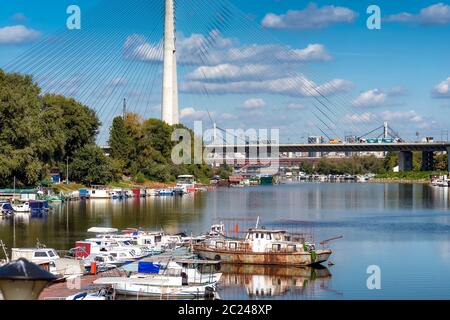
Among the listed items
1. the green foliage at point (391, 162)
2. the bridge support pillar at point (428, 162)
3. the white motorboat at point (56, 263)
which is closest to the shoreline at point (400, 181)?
the bridge support pillar at point (428, 162)

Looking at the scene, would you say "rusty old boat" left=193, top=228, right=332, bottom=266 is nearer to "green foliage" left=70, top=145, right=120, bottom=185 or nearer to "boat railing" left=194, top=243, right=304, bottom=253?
"boat railing" left=194, top=243, right=304, bottom=253

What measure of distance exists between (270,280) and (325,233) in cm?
1324

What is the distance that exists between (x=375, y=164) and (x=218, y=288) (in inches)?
5614

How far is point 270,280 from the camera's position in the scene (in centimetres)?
2452

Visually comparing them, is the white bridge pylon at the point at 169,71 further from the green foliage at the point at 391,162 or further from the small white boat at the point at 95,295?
the green foliage at the point at 391,162

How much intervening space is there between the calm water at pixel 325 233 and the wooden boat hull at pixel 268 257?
50cm

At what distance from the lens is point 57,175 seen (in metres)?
69.2

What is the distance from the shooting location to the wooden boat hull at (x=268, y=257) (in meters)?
26.8

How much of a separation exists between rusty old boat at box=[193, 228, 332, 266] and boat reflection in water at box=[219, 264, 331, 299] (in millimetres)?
291

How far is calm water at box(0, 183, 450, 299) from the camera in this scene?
2286cm

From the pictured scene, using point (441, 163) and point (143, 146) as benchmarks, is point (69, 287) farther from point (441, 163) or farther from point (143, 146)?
point (441, 163)

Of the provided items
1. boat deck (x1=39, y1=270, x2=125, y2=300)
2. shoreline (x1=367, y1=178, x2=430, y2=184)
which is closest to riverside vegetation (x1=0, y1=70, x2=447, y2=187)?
boat deck (x1=39, y1=270, x2=125, y2=300)
